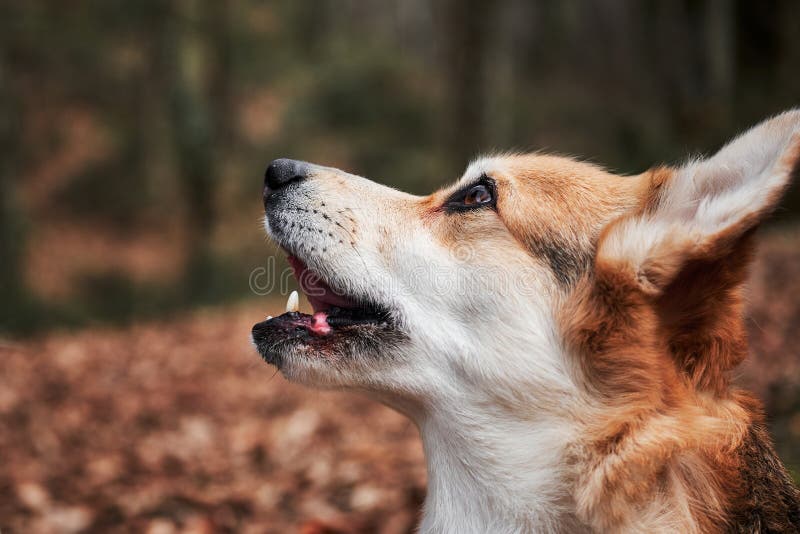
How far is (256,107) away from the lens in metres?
19.9

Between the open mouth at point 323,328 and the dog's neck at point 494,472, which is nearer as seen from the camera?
the dog's neck at point 494,472

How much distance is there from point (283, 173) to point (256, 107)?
17.6 meters

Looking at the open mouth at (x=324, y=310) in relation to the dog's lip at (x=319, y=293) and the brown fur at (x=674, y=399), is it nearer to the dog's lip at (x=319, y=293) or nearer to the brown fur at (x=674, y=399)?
the dog's lip at (x=319, y=293)

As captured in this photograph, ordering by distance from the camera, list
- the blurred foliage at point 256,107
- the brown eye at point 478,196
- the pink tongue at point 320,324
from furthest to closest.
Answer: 1. the blurred foliage at point 256,107
2. the brown eye at point 478,196
3. the pink tongue at point 320,324

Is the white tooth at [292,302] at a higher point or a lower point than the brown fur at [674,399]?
higher

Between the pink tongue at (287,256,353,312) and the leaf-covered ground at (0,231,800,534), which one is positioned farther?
the leaf-covered ground at (0,231,800,534)

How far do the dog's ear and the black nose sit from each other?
128 cm

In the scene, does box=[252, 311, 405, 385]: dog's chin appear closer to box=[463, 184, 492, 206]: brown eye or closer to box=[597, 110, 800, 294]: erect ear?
box=[463, 184, 492, 206]: brown eye

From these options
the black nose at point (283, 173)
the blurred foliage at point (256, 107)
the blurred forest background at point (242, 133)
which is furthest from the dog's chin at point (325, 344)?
the blurred foliage at point (256, 107)

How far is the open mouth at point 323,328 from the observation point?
8.98 ft

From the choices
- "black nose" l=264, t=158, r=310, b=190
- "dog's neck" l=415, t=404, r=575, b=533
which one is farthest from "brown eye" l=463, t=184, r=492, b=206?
"dog's neck" l=415, t=404, r=575, b=533

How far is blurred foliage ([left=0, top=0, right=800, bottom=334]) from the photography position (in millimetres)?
12484

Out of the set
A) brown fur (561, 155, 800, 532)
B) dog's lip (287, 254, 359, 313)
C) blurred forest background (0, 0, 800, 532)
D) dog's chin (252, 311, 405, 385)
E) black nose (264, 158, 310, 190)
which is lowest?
brown fur (561, 155, 800, 532)

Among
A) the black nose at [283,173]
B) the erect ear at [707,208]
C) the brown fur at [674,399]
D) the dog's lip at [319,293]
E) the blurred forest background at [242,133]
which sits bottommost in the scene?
the brown fur at [674,399]
